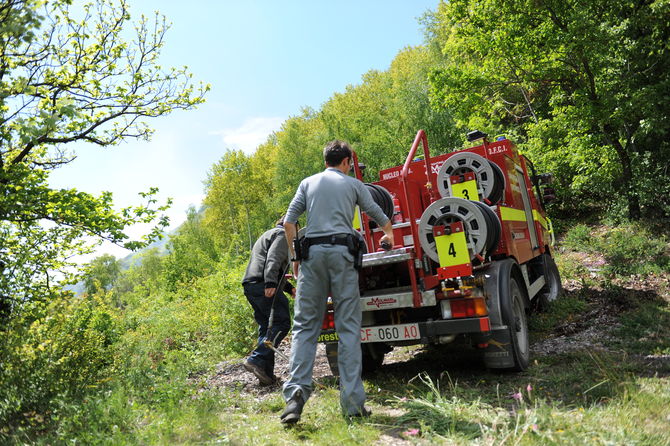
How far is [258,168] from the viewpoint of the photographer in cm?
4309

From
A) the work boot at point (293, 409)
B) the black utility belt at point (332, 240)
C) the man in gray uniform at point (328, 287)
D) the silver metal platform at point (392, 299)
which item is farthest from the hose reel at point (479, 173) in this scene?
the work boot at point (293, 409)

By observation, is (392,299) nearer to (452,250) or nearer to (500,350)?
(452,250)

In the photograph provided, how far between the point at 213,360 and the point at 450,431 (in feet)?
17.1

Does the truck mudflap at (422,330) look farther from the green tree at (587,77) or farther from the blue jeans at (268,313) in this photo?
the green tree at (587,77)

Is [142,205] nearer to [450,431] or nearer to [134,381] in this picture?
[134,381]

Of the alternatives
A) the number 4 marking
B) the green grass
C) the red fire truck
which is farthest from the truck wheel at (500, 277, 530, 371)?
the number 4 marking

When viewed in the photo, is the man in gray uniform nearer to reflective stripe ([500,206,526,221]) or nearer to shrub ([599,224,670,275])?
reflective stripe ([500,206,526,221])

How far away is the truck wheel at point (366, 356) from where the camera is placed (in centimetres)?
521

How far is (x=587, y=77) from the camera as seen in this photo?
12516mm

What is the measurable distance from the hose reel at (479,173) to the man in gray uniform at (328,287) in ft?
7.12

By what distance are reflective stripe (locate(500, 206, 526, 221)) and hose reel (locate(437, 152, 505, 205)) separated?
0.21 meters

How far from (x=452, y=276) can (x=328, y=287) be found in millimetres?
1212

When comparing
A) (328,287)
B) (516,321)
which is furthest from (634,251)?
(328,287)

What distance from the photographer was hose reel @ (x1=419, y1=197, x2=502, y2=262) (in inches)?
174
